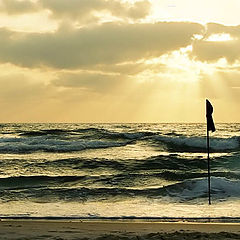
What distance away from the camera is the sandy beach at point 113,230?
754 cm

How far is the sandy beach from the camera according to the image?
297 inches

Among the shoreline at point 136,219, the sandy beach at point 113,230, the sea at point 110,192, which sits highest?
the sea at point 110,192

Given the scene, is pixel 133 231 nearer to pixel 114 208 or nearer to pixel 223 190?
pixel 114 208

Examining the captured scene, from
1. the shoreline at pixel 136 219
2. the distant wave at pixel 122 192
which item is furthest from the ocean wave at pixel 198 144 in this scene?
the shoreline at pixel 136 219

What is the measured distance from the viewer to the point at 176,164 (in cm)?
2442

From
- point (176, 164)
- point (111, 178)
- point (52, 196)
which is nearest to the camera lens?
point (52, 196)

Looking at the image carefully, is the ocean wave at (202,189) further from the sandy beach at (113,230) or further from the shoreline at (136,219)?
the sandy beach at (113,230)

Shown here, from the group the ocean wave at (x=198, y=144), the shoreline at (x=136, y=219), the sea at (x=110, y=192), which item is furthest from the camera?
the ocean wave at (x=198, y=144)

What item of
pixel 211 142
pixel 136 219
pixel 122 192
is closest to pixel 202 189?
pixel 122 192

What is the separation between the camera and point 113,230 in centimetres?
825

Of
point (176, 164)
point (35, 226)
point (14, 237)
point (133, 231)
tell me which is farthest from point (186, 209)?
point (176, 164)

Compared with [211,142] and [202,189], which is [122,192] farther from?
[211,142]

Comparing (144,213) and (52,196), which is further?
(52,196)

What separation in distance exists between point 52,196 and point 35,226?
437cm
